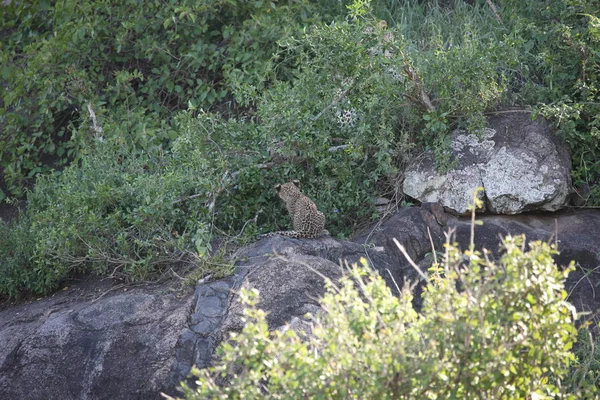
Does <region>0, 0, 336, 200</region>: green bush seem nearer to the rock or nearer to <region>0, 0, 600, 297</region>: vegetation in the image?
<region>0, 0, 600, 297</region>: vegetation

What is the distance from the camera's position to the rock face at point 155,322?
19.1 ft

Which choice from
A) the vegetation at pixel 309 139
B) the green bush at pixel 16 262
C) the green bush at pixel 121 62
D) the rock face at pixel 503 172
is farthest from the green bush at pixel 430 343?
the green bush at pixel 121 62

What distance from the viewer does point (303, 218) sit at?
681cm

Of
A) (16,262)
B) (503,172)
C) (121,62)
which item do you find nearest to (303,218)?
(503,172)

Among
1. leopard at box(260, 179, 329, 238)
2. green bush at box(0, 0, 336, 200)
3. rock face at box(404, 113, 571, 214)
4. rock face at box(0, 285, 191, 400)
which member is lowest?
rock face at box(404, 113, 571, 214)

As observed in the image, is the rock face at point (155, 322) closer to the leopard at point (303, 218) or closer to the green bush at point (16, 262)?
the leopard at point (303, 218)

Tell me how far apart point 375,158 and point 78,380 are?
3259mm

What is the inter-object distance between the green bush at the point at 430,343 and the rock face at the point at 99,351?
189 centimetres

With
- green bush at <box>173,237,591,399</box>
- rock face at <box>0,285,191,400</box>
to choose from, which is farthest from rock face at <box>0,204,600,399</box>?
green bush at <box>173,237,591,399</box>

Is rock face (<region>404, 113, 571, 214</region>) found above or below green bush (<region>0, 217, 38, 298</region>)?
below

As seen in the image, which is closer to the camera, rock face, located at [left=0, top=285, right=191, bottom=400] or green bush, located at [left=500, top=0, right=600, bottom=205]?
rock face, located at [left=0, top=285, right=191, bottom=400]

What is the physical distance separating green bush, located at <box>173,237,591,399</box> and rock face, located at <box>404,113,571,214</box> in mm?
3360

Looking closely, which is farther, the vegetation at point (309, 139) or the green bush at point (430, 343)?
the vegetation at point (309, 139)

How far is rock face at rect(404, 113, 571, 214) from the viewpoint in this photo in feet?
24.1
